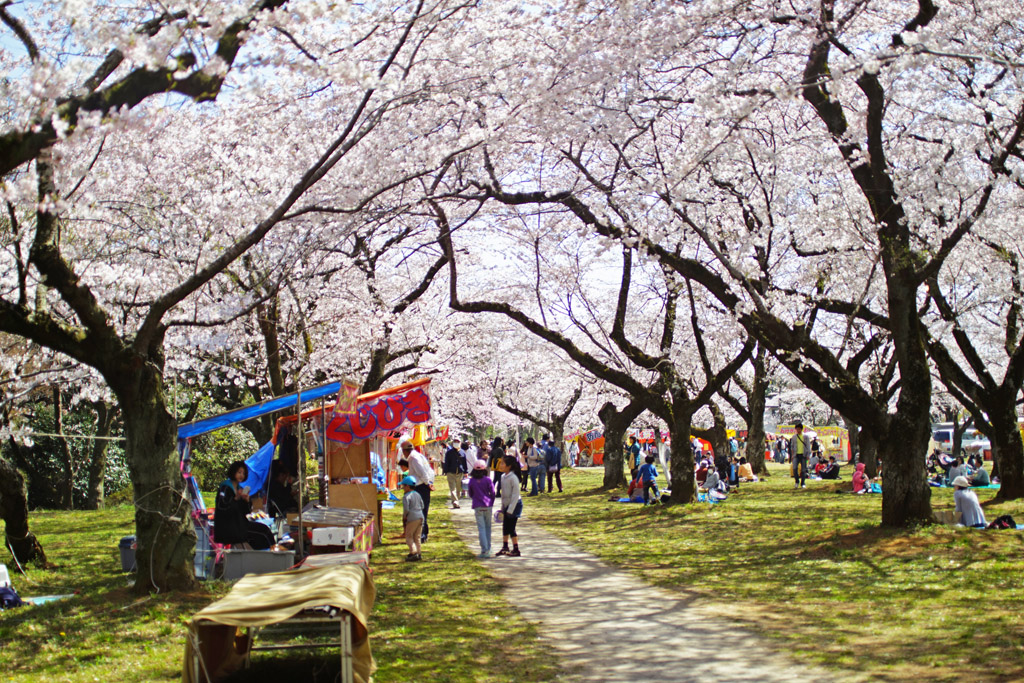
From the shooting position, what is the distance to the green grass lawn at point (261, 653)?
7008 millimetres

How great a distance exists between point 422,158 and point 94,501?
17.5 meters

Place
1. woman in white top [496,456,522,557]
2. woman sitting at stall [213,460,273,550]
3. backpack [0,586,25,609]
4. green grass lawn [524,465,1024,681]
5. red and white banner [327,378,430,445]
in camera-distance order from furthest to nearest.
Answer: red and white banner [327,378,430,445] < woman in white top [496,456,522,557] < woman sitting at stall [213,460,273,550] < backpack [0,586,25,609] < green grass lawn [524,465,1024,681]

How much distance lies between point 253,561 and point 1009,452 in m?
13.8

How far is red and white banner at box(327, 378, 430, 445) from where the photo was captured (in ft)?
44.3

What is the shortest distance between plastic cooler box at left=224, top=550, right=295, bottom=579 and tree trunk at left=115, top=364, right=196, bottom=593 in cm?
85

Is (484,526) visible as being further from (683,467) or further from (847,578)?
(683,467)

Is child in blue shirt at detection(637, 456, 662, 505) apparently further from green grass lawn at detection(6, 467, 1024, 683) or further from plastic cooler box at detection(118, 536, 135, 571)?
plastic cooler box at detection(118, 536, 135, 571)

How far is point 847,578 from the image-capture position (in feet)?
34.1

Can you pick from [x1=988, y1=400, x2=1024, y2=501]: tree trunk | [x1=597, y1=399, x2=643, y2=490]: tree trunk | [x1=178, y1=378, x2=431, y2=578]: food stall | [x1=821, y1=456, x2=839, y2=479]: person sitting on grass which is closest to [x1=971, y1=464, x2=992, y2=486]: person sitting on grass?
[x1=988, y1=400, x2=1024, y2=501]: tree trunk

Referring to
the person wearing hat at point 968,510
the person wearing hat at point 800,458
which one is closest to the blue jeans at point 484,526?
the person wearing hat at point 968,510

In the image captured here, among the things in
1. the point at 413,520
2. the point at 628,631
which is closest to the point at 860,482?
the point at 413,520

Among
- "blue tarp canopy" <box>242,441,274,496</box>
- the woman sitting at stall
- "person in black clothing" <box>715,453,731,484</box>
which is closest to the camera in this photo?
the woman sitting at stall

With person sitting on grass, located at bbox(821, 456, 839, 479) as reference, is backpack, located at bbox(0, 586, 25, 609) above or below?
above

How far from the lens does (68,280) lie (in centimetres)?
935
